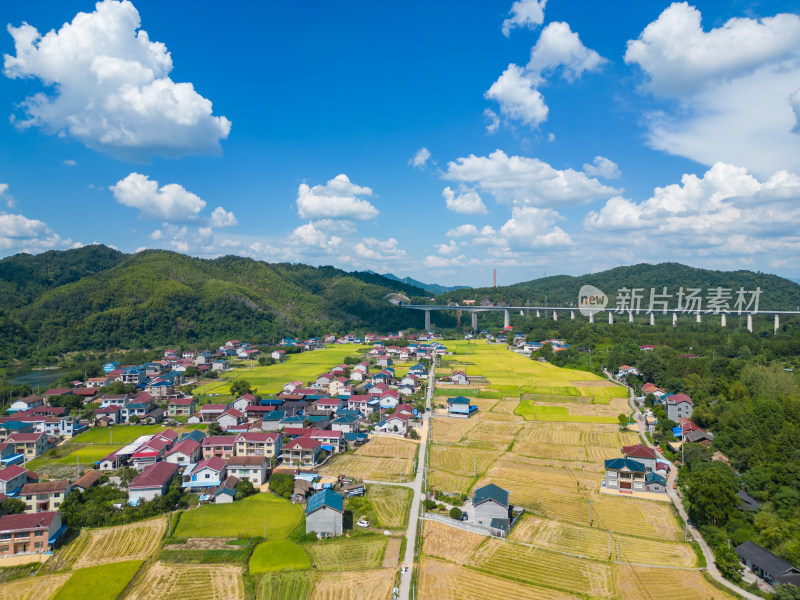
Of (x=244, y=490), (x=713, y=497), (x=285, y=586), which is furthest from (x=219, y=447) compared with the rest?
(x=713, y=497)

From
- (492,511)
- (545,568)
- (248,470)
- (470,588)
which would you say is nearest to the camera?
(470,588)

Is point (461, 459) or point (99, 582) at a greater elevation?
point (461, 459)

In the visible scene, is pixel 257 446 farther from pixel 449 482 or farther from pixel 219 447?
pixel 449 482

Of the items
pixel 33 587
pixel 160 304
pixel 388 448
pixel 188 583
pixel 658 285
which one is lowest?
pixel 33 587

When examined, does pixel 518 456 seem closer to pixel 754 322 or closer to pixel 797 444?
pixel 797 444

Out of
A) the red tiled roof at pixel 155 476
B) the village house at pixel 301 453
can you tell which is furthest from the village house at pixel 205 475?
the village house at pixel 301 453

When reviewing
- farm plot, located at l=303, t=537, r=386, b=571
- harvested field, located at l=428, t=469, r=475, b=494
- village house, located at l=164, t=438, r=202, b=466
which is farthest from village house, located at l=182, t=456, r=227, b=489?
harvested field, located at l=428, t=469, r=475, b=494

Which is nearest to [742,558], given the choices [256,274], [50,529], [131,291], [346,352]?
[50,529]

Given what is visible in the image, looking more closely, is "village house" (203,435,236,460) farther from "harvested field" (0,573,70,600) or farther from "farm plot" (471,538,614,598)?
"farm plot" (471,538,614,598)

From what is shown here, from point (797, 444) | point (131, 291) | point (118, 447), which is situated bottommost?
point (118, 447)
